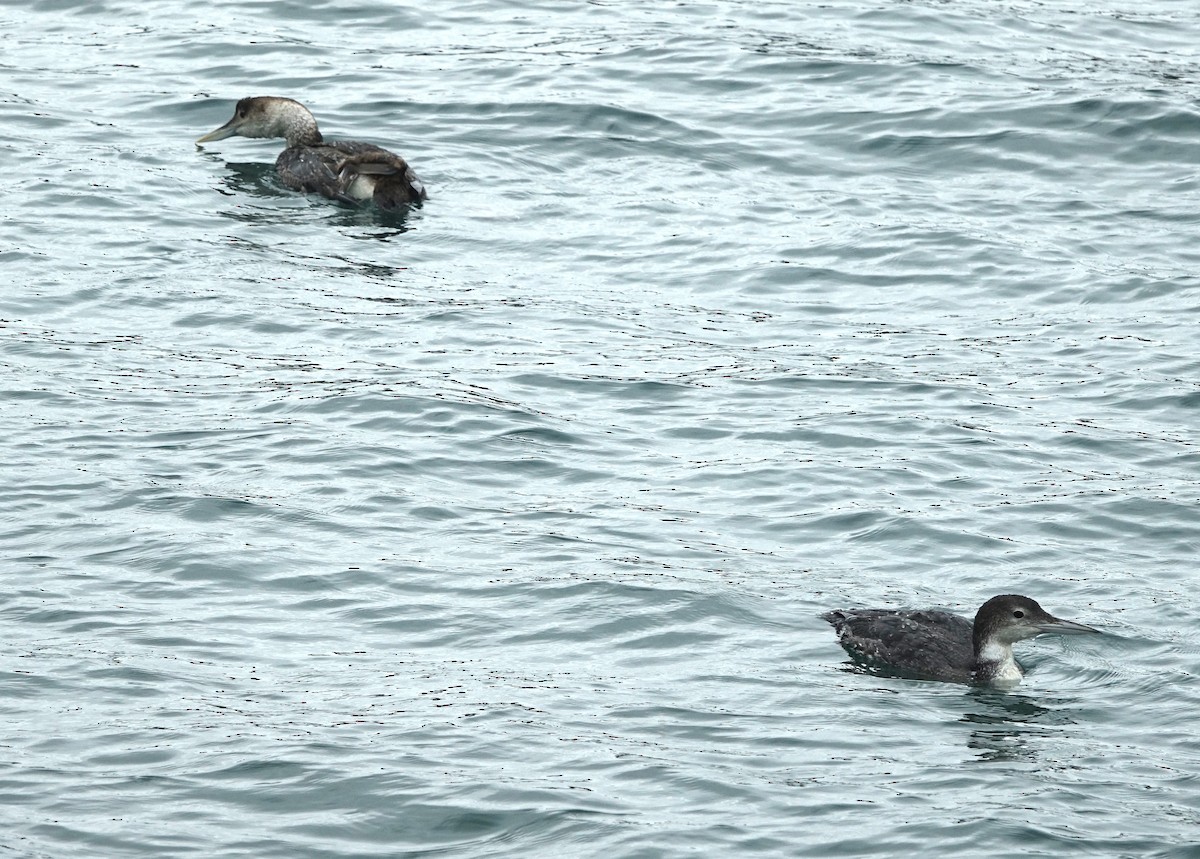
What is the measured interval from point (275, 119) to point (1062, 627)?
441 inches

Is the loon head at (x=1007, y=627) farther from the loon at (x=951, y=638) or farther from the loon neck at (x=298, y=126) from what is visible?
the loon neck at (x=298, y=126)

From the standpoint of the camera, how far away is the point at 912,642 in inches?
419

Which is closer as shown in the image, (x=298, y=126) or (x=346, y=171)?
(x=346, y=171)

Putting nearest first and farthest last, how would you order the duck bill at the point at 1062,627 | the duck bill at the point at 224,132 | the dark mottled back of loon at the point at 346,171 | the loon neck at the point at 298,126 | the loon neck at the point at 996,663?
the duck bill at the point at 1062,627 < the loon neck at the point at 996,663 < the dark mottled back of loon at the point at 346,171 < the loon neck at the point at 298,126 < the duck bill at the point at 224,132

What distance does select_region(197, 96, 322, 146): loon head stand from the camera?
62.8 ft

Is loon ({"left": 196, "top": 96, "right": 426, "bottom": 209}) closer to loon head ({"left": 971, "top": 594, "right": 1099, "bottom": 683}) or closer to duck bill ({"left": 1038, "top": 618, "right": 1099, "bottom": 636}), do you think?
loon head ({"left": 971, "top": 594, "right": 1099, "bottom": 683})

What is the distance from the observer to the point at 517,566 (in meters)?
11.5

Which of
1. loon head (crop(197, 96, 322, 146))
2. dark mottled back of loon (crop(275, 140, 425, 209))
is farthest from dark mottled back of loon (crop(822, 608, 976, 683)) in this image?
loon head (crop(197, 96, 322, 146))

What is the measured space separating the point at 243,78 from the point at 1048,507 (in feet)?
40.4

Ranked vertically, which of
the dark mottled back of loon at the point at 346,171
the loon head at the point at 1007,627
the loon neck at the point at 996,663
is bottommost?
the loon neck at the point at 996,663

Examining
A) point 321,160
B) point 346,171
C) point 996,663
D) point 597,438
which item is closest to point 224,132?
point 321,160

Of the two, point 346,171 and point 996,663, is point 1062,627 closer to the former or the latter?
point 996,663

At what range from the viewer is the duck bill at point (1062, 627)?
Answer: 10539 mm

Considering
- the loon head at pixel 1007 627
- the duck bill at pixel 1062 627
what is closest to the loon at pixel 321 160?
the loon head at pixel 1007 627
